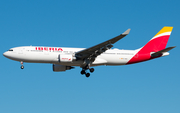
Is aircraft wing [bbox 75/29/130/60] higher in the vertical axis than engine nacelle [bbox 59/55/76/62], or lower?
higher

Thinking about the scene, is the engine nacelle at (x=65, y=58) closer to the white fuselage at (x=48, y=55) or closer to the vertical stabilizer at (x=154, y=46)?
the white fuselage at (x=48, y=55)

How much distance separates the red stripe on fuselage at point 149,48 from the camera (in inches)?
1763

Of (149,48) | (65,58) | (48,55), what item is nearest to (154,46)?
(149,48)

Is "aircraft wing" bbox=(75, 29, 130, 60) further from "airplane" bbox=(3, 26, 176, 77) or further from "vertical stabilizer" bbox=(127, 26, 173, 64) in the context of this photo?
"vertical stabilizer" bbox=(127, 26, 173, 64)

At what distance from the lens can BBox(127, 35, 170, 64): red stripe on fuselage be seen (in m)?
44.8

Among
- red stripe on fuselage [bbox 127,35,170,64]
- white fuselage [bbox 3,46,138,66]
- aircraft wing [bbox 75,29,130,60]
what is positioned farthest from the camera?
red stripe on fuselage [bbox 127,35,170,64]

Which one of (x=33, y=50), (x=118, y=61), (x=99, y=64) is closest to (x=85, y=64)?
(x=99, y=64)

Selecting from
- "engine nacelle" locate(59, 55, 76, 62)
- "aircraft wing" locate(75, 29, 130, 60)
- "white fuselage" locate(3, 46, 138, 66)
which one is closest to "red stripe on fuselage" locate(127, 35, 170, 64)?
"white fuselage" locate(3, 46, 138, 66)

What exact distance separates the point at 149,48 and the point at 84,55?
1104 centimetres

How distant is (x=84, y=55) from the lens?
4125 cm

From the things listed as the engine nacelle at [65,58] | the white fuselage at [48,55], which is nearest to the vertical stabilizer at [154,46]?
the white fuselage at [48,55]

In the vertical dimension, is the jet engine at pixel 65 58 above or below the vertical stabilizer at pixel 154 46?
below

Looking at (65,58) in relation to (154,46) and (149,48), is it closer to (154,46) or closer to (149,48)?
(149,48)

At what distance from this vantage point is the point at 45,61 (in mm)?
41188
